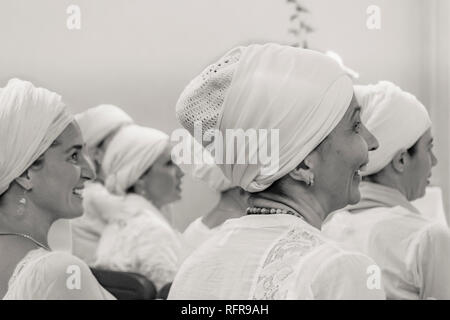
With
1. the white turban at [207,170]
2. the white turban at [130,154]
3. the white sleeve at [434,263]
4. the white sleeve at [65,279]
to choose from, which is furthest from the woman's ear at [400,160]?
the white turban at [130,154]

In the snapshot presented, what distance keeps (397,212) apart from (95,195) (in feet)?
6.17

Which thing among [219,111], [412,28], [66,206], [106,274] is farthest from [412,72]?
[219,111]

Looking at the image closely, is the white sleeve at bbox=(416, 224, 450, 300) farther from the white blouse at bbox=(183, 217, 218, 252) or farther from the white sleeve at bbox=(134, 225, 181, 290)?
the white sleeve at bbox=(134, 225, 181, 290)

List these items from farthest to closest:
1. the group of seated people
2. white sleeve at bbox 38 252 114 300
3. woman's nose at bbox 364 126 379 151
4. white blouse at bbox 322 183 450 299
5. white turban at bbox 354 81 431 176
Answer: white turban at bbox 354 81 431 176 < white blouse at bbox 322 183 450 299 < white sleeve at bbox 38 252 114 300 < woman's nose at bbox 364 126 379 151 < the group of seated people

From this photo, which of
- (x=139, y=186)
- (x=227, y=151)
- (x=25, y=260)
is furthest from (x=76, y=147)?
(x=139, y=186)

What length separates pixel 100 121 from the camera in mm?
3812

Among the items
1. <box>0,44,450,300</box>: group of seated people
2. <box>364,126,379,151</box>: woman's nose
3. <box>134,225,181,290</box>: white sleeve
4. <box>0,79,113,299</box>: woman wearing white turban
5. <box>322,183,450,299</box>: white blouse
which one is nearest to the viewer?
<box>0,44,450,300</box>: group of seated people

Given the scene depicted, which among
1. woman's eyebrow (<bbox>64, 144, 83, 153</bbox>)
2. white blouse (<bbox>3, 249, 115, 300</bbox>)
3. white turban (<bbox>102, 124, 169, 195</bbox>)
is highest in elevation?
woman's eyebrow (<bbox>64, 144, 83, 153</bbox>)

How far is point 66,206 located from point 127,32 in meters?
1.16

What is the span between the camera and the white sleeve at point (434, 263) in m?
2.05

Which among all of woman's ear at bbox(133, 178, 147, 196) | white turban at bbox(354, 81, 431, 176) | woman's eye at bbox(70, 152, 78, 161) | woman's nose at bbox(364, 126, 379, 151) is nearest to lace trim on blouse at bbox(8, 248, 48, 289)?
woman's eye at bbox(70, 152, 78, 161)

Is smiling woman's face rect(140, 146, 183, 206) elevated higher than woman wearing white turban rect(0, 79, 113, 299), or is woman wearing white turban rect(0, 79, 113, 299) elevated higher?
woman wearing white turban rect(0, 79, 113, 299)

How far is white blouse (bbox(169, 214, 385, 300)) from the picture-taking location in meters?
1.24

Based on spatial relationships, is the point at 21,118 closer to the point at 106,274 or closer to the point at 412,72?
the point at 106,274
